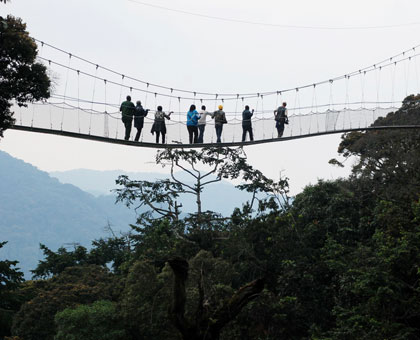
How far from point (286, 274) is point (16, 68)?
23.8 ft

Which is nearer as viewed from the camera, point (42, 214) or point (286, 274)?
point (286, 274)

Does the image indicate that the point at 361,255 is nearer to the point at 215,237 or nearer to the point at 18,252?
the point at 215,237

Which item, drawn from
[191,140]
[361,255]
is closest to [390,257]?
[361,255]

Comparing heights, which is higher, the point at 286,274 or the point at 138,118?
the point at 138,118

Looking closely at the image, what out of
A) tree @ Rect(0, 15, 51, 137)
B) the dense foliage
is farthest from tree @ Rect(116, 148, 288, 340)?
tree @ Rect(0, 15, 51, 137)

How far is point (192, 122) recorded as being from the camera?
13.2 m

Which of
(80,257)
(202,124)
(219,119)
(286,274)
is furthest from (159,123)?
(80,257)

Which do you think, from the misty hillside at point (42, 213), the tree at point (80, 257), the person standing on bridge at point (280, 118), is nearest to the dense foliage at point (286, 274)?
the person standing on bridge at point (280, 118)

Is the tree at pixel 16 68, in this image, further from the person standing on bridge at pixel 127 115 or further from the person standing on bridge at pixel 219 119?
A: the person standing on bridge at pixel 219 119

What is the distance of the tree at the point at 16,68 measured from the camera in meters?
10.3

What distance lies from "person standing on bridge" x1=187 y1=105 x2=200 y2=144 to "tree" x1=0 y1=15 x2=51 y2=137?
11.5 ft

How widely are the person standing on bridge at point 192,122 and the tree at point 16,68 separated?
11.5 feet

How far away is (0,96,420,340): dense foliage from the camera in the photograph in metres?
12.0

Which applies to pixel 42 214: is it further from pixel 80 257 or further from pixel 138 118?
pixel 138 118
